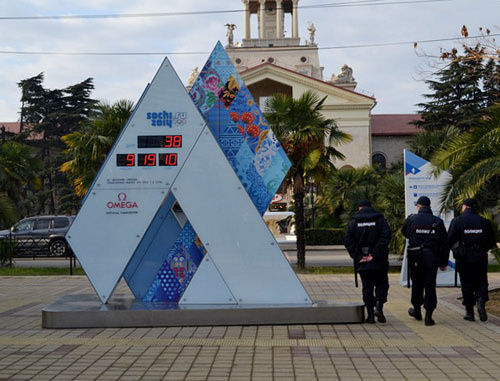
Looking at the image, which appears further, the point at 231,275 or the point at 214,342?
the point at 231,275

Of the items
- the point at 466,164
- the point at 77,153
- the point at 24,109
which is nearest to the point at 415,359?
A: the point at 466,164

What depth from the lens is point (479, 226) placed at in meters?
9.80

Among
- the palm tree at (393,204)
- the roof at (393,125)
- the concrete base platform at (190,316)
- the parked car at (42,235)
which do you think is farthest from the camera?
the roof at (393,125)

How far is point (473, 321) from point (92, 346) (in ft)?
18.4

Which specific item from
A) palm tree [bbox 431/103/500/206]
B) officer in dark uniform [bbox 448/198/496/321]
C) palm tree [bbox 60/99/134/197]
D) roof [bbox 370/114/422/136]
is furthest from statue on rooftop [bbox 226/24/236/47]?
officer in dark uniform [bbox 448/198/496/321]

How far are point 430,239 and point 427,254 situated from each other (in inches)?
9.1

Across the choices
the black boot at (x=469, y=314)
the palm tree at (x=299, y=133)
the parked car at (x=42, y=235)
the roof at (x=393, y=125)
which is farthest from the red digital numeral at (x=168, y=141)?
the roof at (x=393, y=125)

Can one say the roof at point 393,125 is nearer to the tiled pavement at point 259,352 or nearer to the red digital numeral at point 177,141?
the red digital numeral at point 177,141

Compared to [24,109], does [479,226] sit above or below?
below

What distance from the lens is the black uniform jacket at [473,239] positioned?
973cm

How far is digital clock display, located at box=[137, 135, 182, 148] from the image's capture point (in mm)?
9844

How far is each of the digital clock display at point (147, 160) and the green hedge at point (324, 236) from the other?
28.0m

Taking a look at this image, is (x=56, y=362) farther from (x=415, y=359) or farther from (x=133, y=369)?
(x=415, y=359)

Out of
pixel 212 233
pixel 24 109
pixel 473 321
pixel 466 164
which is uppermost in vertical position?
pixel 24 109
